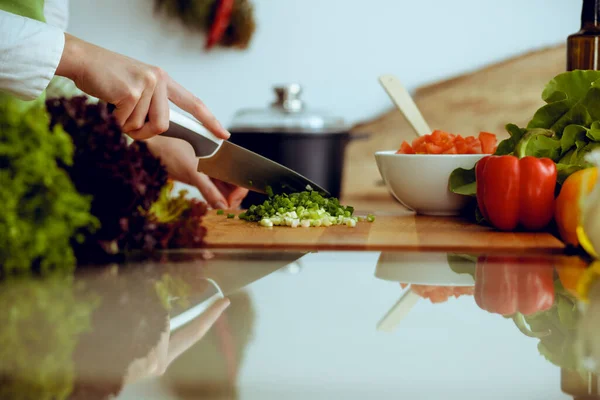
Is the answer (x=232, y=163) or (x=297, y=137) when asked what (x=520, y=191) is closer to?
(x=232, y=163)

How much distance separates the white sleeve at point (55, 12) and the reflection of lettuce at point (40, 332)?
99cm

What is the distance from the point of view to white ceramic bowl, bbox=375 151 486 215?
1.31 m

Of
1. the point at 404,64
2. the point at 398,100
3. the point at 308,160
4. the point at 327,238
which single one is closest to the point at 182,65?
the point at 404,64

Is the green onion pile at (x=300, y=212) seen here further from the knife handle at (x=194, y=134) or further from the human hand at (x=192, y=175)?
the human hand at (x=192, y=175)

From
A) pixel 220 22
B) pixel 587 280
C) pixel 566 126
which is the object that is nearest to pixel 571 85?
pixel 566 126

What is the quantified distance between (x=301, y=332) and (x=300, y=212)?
2.04 feet

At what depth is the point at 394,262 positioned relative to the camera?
916 millimetres

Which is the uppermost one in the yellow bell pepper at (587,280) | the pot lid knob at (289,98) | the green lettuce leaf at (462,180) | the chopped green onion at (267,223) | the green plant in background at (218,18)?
the green plant in background at (218,18)

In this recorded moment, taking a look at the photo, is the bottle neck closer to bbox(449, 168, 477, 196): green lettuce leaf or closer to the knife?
bbox(449, 168, 477, 196): green lettuce leaf

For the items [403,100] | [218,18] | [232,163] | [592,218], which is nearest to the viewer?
[592,218]

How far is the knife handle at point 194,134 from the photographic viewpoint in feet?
3.71

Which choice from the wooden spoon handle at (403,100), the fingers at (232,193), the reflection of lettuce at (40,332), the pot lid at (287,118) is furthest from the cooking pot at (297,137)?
A: the reflection of lettuce at (40,332)

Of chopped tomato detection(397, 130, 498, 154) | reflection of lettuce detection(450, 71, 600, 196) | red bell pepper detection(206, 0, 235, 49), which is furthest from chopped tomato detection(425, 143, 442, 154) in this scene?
red bell pepper detection(206, 0, 235, 49)

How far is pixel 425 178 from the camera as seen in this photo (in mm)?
1325
